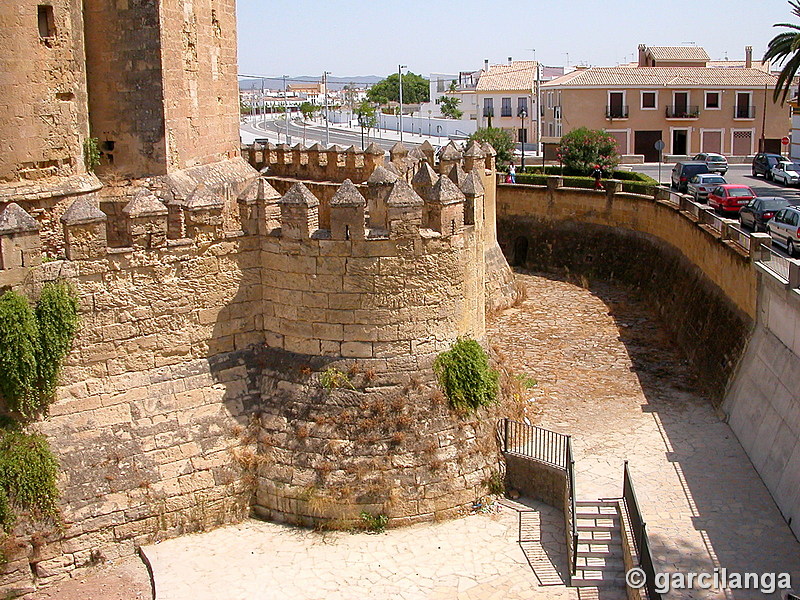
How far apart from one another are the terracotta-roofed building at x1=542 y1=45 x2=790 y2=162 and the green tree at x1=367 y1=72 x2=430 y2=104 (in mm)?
56457

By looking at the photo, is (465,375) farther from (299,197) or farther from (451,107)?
(451,107)

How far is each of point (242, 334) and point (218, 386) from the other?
955mm

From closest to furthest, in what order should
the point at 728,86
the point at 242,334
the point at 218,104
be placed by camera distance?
the point at 242,334 → the point at 218,104 → the point at 728,86

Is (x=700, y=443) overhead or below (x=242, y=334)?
below

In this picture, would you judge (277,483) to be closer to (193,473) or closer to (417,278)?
(193,473)

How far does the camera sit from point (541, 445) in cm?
1684

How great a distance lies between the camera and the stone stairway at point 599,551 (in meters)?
13.8

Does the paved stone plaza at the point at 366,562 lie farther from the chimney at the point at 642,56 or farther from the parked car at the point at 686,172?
the chimney at the point at 642,56

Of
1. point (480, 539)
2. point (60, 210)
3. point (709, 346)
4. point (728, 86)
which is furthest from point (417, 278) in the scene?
point (728, 86)

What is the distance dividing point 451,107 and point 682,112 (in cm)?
3555

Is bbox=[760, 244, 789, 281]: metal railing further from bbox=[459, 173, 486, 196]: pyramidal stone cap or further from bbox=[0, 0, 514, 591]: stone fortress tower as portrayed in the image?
bbox=[459, 173, 486, 196]: pyramidal stone cap

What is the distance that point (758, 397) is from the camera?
17.3m

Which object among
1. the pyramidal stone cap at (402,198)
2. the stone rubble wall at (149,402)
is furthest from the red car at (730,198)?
the stone rubble wall at (149,402)

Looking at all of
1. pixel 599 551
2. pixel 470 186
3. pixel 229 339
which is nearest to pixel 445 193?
pixel 470 186
